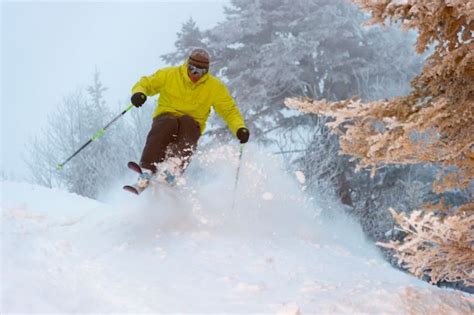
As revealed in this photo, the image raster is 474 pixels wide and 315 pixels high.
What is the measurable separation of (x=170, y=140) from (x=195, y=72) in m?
1.00

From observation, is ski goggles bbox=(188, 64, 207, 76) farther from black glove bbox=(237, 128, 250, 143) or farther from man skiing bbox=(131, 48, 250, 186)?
black glove bbox=(237, 128, 250, 143)

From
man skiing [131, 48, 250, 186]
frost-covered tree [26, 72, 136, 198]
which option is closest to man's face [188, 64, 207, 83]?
man skiing [131, 48, 250, 186]

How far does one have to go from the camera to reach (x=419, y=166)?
18.0m

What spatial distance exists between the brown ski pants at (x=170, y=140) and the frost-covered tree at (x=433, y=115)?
9.95ft

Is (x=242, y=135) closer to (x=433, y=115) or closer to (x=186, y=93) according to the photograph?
(x=186, y=93)

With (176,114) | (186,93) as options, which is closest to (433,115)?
(186,93)

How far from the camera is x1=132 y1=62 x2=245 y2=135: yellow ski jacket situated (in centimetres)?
674

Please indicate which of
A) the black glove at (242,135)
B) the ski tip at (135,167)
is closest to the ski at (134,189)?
the ski tip at (135,167)

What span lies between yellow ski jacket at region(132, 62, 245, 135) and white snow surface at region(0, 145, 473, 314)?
3.69 ft

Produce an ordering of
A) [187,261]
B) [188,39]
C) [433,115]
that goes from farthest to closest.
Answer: [188,39]
[187,261]
[433,115]

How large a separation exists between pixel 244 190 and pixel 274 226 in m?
1.26

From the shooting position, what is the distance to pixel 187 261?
497 centimetres

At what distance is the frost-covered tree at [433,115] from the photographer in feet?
11.4

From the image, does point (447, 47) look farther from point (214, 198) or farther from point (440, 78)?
point (214, 198)
